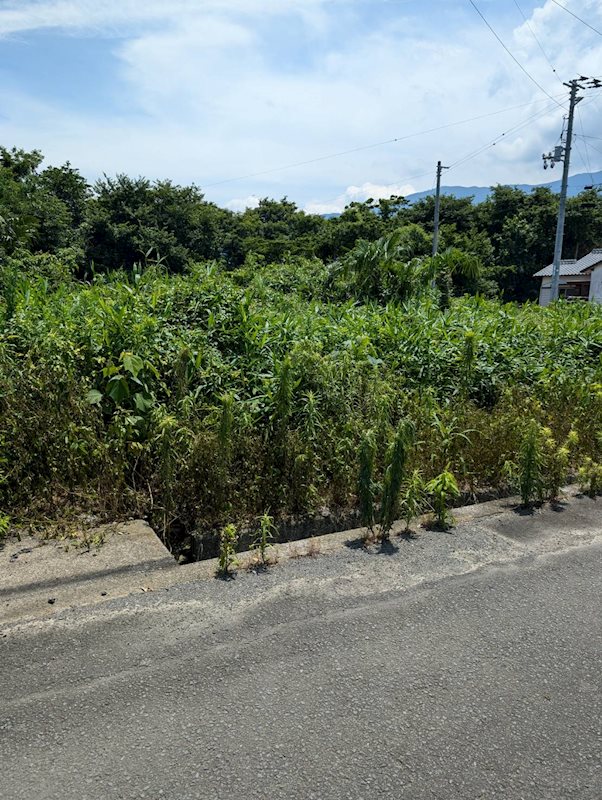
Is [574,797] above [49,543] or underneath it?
underneath

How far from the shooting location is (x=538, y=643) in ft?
8.05

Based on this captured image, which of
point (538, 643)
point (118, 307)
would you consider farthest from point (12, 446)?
point (538, 643)

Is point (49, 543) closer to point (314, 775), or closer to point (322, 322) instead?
point (314, 775)

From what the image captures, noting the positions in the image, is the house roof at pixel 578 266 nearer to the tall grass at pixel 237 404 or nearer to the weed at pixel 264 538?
the tall grass at pixel 237 404

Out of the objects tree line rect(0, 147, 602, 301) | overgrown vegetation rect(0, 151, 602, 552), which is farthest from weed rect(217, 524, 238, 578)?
tree line rect(0, 147, 602, 301)

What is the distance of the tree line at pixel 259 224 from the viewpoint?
86.0 feet

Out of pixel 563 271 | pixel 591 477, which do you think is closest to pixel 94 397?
pixel 591 477

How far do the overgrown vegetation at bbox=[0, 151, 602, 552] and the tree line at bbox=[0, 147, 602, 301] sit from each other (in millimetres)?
13499

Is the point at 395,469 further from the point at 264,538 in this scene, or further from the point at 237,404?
the point at 237,404

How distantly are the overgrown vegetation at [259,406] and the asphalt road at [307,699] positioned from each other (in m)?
0.64

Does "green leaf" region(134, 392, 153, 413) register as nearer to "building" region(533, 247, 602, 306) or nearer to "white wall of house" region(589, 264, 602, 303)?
"building" region(533, 247, 602, 306)

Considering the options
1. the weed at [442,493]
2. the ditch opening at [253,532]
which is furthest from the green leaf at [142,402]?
the weed at [442,493]

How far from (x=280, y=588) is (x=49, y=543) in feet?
3.87

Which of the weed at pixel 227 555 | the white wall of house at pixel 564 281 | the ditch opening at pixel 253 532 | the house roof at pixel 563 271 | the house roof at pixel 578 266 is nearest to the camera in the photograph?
the weed at pixel 227 555
